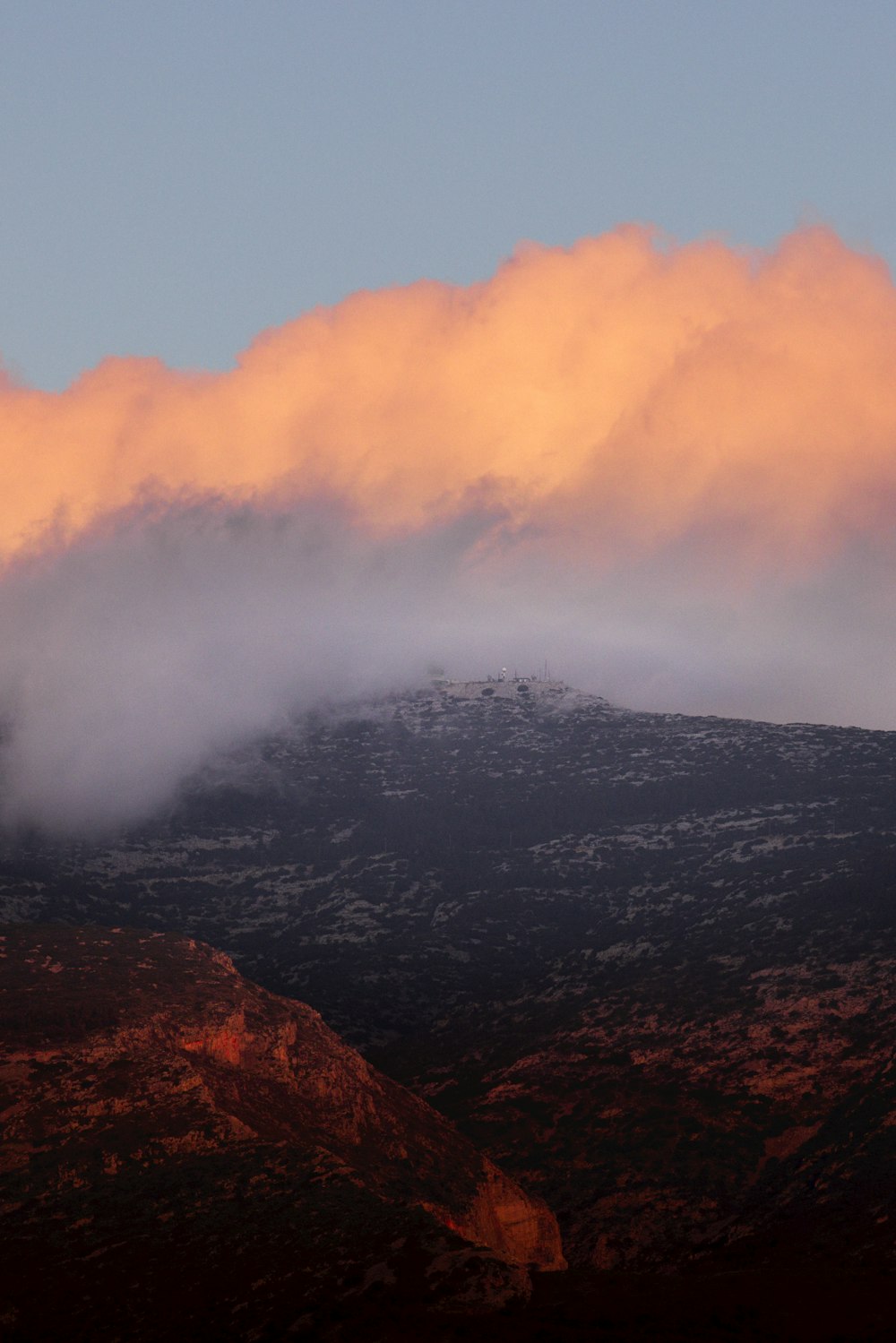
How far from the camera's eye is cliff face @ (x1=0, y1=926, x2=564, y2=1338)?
48.4m

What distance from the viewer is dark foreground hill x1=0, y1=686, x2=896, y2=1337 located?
86875 mm

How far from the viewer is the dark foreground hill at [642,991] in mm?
86875

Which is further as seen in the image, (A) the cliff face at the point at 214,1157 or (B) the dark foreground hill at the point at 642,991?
(B) the dark foreground hill at the point at 642,991

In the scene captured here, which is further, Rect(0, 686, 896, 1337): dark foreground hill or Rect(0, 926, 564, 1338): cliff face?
Rect(0, 686, 896, 1337): dark foreground hill

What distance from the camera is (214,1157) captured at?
62.0 m

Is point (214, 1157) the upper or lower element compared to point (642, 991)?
upper

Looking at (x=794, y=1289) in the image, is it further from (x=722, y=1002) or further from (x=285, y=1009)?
(x=722, y=1002)

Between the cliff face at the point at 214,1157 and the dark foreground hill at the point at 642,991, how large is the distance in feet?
25.6

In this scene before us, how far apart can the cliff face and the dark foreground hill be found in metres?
7.81

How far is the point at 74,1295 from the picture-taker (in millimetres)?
47625

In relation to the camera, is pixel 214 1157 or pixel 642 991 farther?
pixel 642 991

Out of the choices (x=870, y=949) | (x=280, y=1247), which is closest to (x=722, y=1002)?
(x=870, y=949)

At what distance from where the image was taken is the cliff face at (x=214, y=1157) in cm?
4841

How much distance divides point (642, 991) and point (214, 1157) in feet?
264
